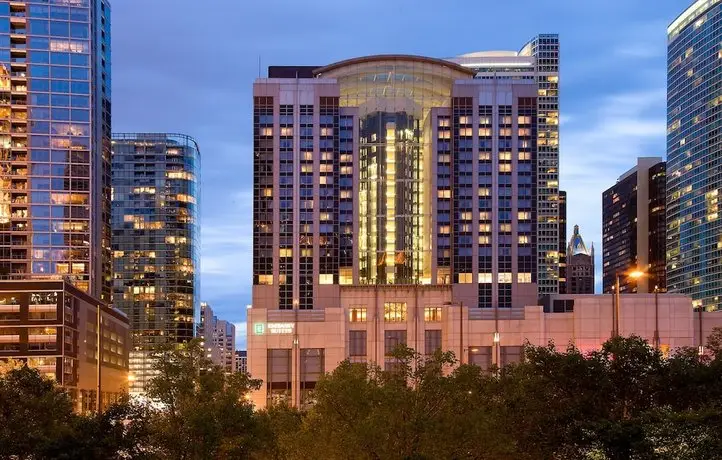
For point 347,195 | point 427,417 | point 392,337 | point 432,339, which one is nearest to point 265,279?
point 347,195

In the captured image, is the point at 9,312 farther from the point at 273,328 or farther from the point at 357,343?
the point at 357,343

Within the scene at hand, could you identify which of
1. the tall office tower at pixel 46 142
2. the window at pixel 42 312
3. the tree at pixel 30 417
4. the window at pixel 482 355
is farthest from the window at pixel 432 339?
the tree at pixel 30 417

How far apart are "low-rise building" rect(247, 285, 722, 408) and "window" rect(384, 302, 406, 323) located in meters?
1.12

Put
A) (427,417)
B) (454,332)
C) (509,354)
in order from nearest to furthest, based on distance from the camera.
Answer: (427,417) < (509,354) < (454,332)

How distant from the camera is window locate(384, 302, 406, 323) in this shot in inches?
6501

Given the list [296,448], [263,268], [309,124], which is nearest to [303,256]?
[263,268]

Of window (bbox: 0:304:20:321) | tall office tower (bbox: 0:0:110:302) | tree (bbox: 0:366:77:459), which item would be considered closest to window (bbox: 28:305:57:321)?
window (bbox: 0:304:20:321)

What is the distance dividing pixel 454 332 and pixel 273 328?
122 feet

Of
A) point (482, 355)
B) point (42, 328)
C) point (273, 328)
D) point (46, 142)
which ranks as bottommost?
point (482, 355)

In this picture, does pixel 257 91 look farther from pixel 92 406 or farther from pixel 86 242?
pixel 92 406

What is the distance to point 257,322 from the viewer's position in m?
155

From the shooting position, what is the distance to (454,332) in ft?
518

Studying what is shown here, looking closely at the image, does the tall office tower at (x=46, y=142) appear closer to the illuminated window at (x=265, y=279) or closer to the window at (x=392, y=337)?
the illuminated window at (x=265, y=279)

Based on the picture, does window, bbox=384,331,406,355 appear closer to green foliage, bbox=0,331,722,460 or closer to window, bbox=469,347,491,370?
window, bbox=469,347,491,370
